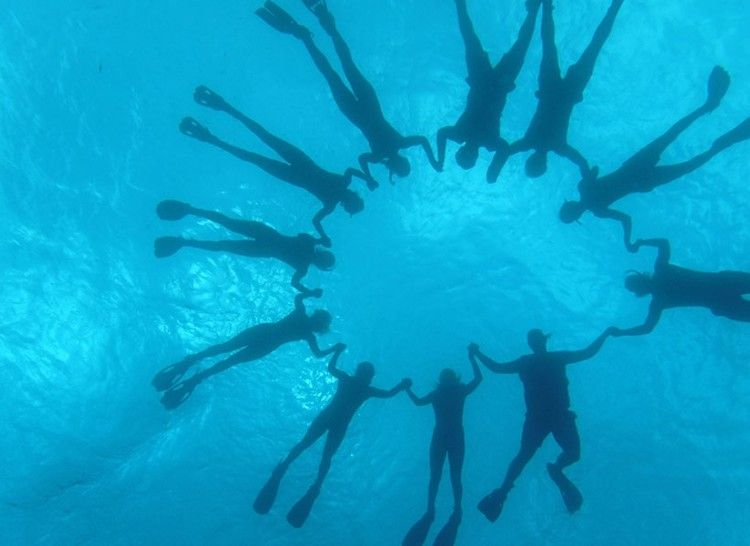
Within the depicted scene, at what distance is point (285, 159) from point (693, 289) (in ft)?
25.9

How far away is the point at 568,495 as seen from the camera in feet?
36.8

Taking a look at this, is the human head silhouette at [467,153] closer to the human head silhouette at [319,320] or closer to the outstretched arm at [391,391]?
the human head silhouette at [319,320]

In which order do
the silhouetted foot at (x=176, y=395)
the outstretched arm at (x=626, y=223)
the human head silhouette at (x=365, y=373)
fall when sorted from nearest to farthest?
1. the outstretched arm at (x=626, y=223)
2. the silhouetted foot at (x=176, y=395)
3. the human head silhouette at (x=365, y=373)

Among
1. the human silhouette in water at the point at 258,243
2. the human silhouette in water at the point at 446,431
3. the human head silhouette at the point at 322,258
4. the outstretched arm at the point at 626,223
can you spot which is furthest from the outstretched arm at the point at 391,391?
the outstretched arm at the point at 626,223

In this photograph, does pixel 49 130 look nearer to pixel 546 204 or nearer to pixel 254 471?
pixel 254 471

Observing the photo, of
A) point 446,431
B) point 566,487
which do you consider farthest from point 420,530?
point 566,487

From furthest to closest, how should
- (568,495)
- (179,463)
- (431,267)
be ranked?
(179,463) → (431,267) → (568,495)

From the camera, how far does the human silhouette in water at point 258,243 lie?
11.8 m

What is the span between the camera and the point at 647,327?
11.1 metres

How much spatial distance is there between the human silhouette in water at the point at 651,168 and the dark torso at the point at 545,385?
260 centimetres

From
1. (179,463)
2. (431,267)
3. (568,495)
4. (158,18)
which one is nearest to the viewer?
(568,495)

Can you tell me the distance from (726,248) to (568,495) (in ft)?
32.6

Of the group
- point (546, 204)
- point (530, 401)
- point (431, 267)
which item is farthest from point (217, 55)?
point (530, 401)

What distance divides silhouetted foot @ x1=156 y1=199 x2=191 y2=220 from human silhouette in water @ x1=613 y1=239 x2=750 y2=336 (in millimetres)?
8418
